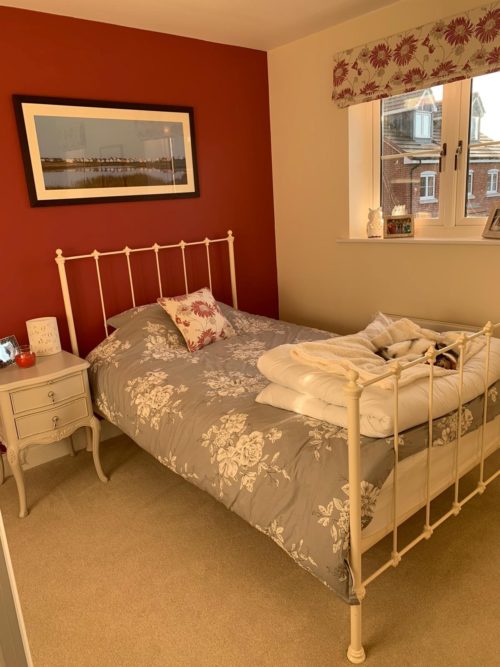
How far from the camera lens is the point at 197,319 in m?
2.90

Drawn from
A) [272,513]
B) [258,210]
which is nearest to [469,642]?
[272,513]

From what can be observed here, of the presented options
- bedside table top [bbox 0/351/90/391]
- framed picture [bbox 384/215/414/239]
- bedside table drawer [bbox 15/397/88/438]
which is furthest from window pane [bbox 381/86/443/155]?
bedside table drawer [bbox 15/397/88/438]

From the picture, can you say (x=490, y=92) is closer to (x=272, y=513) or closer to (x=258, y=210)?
(x=258, y=210)

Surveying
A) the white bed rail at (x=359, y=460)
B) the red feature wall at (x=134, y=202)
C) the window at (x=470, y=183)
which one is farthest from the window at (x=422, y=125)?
the white bed rail at (x=359, y=460)

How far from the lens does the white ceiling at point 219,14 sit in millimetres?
2590

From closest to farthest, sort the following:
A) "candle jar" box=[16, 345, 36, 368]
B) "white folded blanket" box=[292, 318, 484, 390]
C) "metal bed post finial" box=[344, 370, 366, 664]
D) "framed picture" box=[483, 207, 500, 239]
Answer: "metal bed post finial" box=[344, 370, 366, 664], "white folded blanket" box=[292, 318, 484, 390], "candle jar" box=[16, 345, 36, 368], "framed picture" box=[483, 207, 500, 239]

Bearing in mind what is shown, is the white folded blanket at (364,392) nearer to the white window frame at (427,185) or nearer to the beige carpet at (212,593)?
the beige carpet at (212,593)

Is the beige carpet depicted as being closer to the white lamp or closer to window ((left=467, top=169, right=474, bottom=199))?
the white lamp

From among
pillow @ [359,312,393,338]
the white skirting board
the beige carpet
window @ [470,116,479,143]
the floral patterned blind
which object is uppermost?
the floral patterned blind

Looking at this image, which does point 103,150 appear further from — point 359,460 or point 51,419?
point 359,460

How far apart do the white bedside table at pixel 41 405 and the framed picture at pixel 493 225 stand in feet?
7.00

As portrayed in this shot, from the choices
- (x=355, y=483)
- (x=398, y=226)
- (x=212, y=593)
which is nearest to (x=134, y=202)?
(x=398, y=226)

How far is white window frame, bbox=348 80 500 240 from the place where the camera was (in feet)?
9.05

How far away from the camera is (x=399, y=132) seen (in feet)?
10.1
